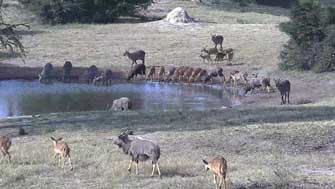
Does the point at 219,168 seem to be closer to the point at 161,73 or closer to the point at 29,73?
the point at 161,73

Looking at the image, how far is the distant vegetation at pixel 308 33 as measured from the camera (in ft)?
123

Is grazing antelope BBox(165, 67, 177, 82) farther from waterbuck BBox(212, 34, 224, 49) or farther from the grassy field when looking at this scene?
waterbuck BBox(212, 34, 224, 49)

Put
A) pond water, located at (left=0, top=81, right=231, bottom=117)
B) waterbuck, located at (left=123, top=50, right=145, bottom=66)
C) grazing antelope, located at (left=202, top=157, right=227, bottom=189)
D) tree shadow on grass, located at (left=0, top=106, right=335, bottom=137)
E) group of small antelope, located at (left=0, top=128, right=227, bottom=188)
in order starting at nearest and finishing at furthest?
grazing antelope, located at (left=202, top=157, right=227, bottom=189) → group of small antelope, located at (left=0, top=128, right=227, bottom=188) → tree shadow on grass, located at (left=0, top=106, right=335, bottom=137) → pond water, located at (left=0, top=81, right=231, bottom=117) → waterbuck, located at (left=123, top=50, right=145, bottom=66)

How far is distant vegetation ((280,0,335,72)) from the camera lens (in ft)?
123

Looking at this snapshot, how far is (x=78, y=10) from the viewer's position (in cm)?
5619

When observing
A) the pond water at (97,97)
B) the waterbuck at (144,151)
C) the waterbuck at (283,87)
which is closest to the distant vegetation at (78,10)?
the pond water at (97,97)

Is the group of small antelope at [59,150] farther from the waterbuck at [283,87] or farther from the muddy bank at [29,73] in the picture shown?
the muddy bank at [29,73]

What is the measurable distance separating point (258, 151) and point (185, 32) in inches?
1320

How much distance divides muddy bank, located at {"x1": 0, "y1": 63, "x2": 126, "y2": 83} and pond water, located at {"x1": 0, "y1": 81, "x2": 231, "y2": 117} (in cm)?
160

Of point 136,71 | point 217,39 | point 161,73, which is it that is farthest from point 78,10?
point 161,73

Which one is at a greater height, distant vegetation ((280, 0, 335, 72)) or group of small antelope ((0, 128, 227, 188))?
distant vegetation ((280, 0, 335, 72))

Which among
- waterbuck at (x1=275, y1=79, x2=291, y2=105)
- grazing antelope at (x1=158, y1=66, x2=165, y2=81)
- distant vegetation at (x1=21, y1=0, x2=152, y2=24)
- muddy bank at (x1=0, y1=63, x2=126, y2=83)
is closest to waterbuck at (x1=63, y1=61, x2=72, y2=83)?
muddy bank at (x1=0, y1=63, x2=126, y2=83)

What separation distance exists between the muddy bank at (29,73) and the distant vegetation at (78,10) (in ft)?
44.8

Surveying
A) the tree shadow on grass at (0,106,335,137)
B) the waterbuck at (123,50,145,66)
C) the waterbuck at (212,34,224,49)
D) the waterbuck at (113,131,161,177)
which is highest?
the waterbuck at (212,34,224,49)
